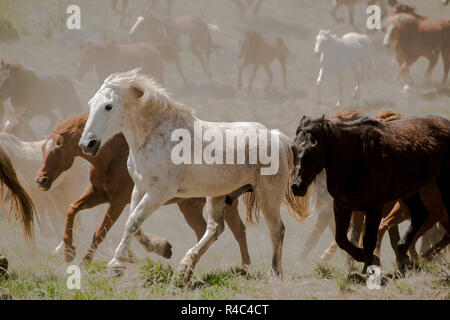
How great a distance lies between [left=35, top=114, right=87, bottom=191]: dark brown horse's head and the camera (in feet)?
24.8

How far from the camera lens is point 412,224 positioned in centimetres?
654

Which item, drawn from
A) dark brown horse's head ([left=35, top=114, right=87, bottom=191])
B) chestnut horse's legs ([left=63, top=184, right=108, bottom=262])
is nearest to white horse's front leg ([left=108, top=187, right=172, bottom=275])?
chestnut horse's legs ([left=63, top=184, right=108, bottom=262])

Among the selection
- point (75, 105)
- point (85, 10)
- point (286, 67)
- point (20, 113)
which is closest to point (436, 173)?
point (20, 113)

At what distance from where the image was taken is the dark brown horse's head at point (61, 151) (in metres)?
7.57

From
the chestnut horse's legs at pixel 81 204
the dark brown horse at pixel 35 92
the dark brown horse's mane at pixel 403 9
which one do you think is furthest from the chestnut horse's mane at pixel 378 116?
the dark brown horse's mane at pixel 403 9

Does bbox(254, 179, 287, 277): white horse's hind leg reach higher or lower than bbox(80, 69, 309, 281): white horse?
lower

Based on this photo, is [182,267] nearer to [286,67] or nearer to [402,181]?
[402,181]

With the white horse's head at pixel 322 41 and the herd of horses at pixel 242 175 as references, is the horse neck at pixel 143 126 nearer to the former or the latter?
the herd of horses at pixel 242 175

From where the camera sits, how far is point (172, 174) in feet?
19.5

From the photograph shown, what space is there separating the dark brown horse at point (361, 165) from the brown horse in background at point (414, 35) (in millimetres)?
9397

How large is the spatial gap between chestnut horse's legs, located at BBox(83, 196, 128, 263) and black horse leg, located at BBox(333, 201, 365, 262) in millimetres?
2500

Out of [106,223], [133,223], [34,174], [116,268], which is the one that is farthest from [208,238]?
[34,174]

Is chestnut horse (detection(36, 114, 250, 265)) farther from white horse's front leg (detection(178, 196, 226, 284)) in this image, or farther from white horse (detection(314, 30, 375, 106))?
white horse (detection(314, 30, 375, 106))

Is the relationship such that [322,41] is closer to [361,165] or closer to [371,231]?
[361,165]
